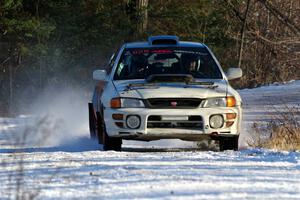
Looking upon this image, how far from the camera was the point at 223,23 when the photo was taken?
38.4 metres

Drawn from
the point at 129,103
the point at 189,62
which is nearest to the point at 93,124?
the point at 189,62

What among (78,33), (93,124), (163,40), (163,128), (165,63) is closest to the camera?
(163,128)

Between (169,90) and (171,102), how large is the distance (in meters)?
0.18

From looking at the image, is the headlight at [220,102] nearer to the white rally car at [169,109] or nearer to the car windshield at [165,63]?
the white rally car at [169,109]

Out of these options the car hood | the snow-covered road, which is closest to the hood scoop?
the car hood

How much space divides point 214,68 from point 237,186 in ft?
18.7

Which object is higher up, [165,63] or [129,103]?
[165,63]

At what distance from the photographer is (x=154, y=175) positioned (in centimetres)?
821

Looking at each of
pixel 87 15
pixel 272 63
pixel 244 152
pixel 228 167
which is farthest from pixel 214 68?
pixel 272 63

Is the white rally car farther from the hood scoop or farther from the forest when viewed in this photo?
the forest

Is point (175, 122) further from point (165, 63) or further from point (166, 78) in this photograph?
point (165, 63)

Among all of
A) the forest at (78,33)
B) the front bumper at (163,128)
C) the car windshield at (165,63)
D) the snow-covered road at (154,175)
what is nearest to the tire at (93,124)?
the car windshield at (165,63)

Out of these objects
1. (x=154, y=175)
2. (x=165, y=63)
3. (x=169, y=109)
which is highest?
A: (x=165, y=63)

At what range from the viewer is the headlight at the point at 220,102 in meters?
11.8
